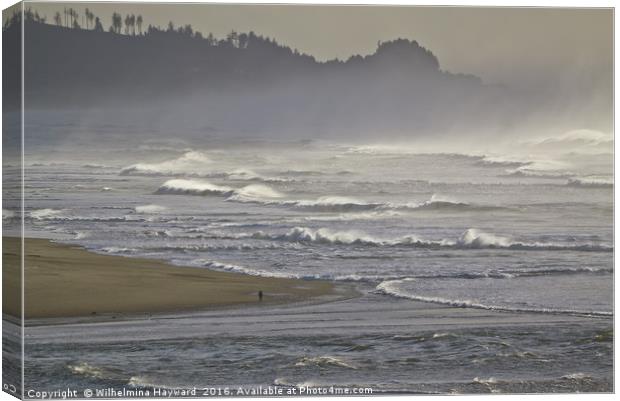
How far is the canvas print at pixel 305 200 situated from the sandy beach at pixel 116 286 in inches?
0.7

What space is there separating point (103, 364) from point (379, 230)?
2.53m

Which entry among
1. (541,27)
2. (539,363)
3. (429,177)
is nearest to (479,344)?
(539,363)

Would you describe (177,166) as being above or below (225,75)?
below

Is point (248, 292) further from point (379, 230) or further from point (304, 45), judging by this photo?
point (304, 45)

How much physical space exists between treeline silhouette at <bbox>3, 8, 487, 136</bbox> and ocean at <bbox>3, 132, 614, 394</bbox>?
1.09ft

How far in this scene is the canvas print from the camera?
39.7 feet

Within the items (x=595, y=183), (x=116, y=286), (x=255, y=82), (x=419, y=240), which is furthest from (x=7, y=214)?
(x=595, y=183)

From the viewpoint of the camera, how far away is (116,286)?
1224 centimetres

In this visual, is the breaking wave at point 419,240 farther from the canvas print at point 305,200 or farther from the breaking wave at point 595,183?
the breaking wave at point 595,183

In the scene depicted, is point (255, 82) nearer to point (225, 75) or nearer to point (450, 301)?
point (225, 75)

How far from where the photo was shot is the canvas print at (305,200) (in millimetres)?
12102

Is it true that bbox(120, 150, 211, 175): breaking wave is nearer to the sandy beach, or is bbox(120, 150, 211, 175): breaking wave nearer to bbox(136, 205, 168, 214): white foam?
bbox(136, 205, 168, 214): white foam

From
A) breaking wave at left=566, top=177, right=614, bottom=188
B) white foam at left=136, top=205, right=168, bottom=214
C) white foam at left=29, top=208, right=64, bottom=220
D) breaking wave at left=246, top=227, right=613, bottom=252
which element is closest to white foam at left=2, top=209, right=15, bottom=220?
white foam at left=29, top=208, right=64, bottom=220

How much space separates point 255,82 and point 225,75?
26 cm
